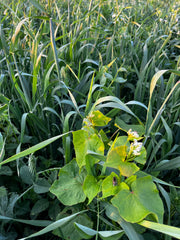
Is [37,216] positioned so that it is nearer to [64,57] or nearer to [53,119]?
[53,119]

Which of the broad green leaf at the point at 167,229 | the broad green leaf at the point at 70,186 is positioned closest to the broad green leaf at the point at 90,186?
the broad green leaf at the point at 70,186

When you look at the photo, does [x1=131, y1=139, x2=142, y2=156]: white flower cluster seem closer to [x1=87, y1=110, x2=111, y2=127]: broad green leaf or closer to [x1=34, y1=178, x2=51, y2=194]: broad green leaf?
[x1=87, y1=110, x2=111, y2=127]: broad green leaf

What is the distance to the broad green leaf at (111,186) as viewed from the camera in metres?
0.58

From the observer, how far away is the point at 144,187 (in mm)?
571

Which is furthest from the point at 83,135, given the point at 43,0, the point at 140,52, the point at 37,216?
the point at 43,0

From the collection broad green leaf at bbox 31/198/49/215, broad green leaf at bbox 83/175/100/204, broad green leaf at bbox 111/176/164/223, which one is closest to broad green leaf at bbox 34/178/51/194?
broad green leaf at bbox 31/198/49/215

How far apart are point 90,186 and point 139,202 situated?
5.5 inches

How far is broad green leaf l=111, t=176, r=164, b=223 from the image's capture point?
535 millimetres

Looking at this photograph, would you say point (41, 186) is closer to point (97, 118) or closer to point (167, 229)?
point (97, 118)

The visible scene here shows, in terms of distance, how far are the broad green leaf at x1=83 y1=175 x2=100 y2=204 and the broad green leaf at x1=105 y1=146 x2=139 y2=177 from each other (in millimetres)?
97

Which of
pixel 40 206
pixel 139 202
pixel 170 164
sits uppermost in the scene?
pixel 139 202

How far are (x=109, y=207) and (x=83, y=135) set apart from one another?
221 millimetres

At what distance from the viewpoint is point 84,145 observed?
64 cm

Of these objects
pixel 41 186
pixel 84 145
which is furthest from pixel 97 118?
pixel 41 186
